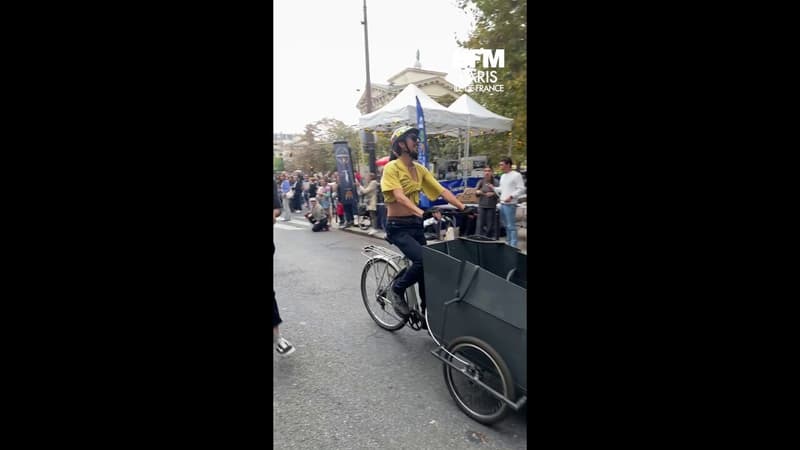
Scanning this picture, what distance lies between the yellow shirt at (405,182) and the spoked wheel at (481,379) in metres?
1.12

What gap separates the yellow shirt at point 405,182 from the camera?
288 cm

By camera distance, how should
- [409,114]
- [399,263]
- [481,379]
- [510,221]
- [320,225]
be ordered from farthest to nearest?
[320,225], [409,114], [510,221], [399,263], [481,379]

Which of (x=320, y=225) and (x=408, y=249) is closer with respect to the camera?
(x=408, y=249)

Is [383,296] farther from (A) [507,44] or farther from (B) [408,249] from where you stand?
(A) [507,44]

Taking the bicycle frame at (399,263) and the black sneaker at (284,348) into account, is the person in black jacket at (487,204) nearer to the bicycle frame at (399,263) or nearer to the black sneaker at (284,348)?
the bicycle frame at (399,263)

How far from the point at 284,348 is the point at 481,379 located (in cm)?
147

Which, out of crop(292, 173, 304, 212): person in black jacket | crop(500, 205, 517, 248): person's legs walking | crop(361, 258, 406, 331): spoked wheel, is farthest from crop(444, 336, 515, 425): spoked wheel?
crop(292, 173, 304, 212): person in black jacket

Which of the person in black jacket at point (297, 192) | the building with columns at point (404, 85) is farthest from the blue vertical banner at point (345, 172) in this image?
the building with columns at point (404, 85)

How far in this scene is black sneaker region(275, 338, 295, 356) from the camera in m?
3.00

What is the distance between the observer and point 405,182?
2.96m

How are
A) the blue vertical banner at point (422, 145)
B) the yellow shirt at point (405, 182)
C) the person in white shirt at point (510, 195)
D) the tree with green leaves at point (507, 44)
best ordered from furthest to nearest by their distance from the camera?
the tree with green leaves at point (507, 44)
the blue vertical banner at point (422, 145)
the person in white shirt at point (510, 195)
the yellow shirt at point (405, 182)

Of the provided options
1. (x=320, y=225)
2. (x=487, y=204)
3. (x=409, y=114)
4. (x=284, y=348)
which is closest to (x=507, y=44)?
(x=409, y=114)
